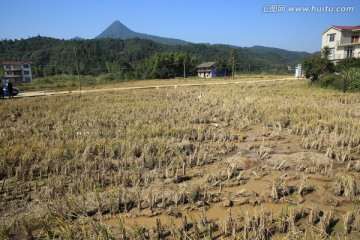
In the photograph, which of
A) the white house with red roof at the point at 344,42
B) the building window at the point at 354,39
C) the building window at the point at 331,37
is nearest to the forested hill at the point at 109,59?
the building window at the point at 331,37

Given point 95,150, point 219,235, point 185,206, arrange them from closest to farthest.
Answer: point 219,235, point 185,206, point 95,150

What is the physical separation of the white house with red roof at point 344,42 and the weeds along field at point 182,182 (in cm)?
4180

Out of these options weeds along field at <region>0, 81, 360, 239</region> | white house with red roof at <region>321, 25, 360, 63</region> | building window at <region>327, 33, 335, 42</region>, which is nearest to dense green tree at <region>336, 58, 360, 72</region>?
white house with red roof at <region>321, 25, 360, 63</region>

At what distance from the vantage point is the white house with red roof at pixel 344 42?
149 ft

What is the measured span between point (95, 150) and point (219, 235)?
521cm

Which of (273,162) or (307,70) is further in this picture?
(307,70)

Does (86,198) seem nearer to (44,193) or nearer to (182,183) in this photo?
(44,193)

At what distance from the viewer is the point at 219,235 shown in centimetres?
437

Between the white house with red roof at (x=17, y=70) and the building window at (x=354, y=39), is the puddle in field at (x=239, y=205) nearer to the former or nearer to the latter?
the building window at (x=354, y=39)

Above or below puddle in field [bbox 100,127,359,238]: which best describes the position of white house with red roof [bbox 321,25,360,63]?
above

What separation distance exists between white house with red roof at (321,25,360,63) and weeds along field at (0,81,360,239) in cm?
4180

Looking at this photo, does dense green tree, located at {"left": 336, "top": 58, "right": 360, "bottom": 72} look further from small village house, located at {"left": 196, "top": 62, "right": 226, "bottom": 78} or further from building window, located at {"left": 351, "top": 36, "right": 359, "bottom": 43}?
small village house, located at {"left": 196, "top": 62, "right": 226, "bottom": 78}

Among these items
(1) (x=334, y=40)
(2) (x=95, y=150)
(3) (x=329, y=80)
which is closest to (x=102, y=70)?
(1) (x=334, y=40)

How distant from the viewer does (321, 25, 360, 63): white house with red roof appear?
45469 mm
